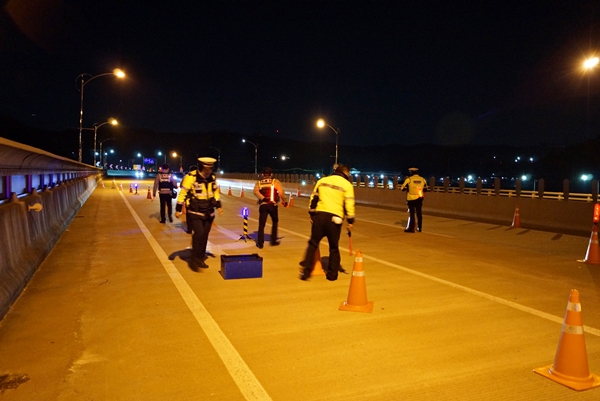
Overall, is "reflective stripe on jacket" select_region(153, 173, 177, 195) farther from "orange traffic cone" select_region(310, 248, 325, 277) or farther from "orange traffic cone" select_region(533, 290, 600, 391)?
"orange traffic cone" select_region(533, 290, 600, 391)

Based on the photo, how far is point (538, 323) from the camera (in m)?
6.41

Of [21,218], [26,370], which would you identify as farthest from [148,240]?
[26,370]

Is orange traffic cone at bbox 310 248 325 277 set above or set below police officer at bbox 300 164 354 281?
below

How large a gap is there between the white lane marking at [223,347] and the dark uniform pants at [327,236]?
2.02 m

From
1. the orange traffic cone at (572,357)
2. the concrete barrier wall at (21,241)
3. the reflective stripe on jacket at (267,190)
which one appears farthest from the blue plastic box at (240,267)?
the orange traffic cone at (572,357)

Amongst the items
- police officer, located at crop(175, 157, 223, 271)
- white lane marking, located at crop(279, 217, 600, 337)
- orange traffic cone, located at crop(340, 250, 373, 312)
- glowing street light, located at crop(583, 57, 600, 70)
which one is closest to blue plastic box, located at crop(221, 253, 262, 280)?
police officer, located at crop(175, 157, 223, 271)

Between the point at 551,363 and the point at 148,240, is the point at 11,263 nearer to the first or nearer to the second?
the point at 148,240

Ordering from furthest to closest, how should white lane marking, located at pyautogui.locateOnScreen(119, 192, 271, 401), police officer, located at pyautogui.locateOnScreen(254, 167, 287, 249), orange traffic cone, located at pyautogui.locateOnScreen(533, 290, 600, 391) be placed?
1. police officer, located at pyautogui.locateOnScreen(254, 167, 287, 249)
2. orange traffic cone, located at pyautogui.locateOnScreen(533, 290, 600, 391)
3. white lane marking, located at pyautogui.locateOnScreen(119, 192, 271, 401)

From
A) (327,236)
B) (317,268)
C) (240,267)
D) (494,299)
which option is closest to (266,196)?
(317,268)

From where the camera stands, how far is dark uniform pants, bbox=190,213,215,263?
369 inches

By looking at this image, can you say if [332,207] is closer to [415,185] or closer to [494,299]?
[494,299]

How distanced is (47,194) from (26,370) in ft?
29.2

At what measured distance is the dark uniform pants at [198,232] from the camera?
937 centimetres

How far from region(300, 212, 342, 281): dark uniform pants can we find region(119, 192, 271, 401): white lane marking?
6.64ft
